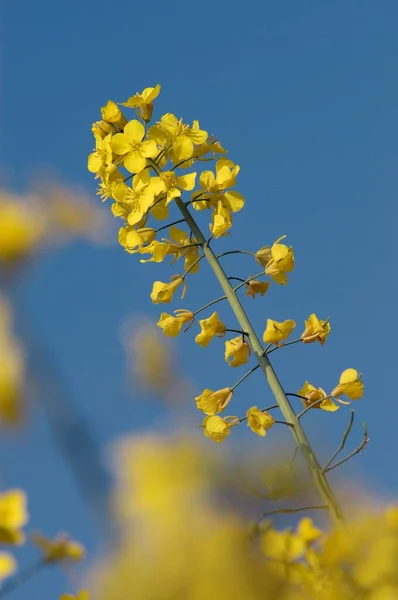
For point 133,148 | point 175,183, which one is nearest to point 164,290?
point 175,183

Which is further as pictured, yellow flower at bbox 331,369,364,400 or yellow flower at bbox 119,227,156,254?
yellow flower at bbox 119,227,156,254

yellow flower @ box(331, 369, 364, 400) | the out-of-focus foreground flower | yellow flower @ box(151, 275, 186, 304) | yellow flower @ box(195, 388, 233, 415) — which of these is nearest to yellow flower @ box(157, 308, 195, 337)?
yellow flower @ box(151, 275, 186, 304)

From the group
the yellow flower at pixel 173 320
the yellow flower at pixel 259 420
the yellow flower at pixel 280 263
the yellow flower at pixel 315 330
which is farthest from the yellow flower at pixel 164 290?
the yellow flower at pixel 259 420

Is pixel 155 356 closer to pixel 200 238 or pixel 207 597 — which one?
pixel 200 238

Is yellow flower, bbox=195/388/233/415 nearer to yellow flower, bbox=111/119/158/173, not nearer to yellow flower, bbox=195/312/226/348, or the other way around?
yellow flower, bbox=195/312/226/348

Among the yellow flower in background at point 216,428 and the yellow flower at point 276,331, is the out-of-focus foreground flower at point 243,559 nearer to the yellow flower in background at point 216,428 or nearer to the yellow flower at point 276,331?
the yellow flower in background at point 216,428
